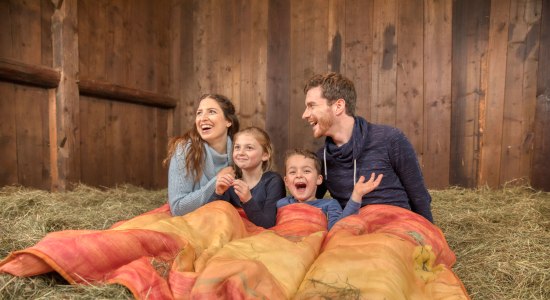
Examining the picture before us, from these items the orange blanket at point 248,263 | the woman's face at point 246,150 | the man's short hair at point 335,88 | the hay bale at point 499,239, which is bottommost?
the hay bale at point 499,239

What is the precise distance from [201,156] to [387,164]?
100cm

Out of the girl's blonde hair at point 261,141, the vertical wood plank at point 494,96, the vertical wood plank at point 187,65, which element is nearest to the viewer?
the girl's blonde hair at point 261,141

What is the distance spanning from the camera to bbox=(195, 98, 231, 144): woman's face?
7.28 ft

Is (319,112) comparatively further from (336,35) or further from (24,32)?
(24,32)

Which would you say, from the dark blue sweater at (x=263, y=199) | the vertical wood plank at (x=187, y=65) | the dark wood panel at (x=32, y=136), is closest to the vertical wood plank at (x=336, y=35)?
the vertical wood plank at (x=187, y=65)

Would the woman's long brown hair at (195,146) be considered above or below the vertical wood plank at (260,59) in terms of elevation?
below

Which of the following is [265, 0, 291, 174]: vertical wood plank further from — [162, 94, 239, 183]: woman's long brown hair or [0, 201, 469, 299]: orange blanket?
[0, 201, 469, 299]: orange blanket

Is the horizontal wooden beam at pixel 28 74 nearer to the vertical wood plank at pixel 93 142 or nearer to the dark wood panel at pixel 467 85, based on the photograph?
the vertical wood plank at pixel 93 142

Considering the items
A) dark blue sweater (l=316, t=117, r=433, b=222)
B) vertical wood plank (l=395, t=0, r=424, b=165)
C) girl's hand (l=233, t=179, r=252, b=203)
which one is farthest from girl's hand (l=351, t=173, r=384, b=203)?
vertical wood plank (l=395, t=0, r=424, b=165)

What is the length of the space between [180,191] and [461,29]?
322cm

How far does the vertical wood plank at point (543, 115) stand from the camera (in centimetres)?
355

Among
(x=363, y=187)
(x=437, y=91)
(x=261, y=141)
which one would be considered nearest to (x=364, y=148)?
(x=363, y=187)

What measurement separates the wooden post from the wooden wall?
2 centimetres

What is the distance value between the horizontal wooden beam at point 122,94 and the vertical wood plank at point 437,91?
10.0 feet
